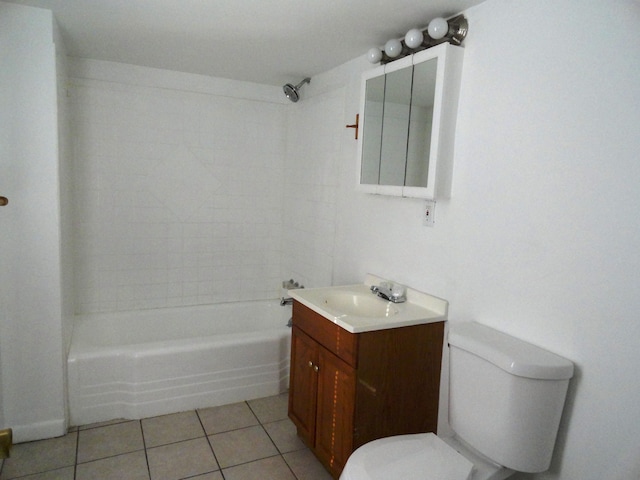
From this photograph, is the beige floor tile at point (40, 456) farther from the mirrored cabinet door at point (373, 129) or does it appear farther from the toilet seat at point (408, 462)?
the mirrored cabinet door at point (373, 129)

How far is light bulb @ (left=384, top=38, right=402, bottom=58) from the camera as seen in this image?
2.14 metres

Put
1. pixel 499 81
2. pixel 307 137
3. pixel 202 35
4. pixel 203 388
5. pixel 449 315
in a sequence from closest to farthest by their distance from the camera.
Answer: pixel 499 81 → pixel 449 315 → pixel 202 35 → pixel 203 388 → pixel 307 137

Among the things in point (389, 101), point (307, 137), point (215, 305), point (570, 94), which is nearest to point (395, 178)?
point (389, 101)

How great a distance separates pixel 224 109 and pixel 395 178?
68.7 inches

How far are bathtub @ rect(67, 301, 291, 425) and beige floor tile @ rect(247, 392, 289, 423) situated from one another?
0.16ft

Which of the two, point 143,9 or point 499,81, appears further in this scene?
point 143,9

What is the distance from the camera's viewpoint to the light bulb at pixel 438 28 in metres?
1.85

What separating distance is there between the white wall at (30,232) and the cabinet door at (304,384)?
Result: 4.07 feet

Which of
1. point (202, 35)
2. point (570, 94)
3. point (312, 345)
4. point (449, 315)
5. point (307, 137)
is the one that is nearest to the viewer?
point (570, 94)

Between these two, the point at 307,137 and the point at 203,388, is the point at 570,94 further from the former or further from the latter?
the point at 203,388

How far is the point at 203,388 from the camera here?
2.71 m

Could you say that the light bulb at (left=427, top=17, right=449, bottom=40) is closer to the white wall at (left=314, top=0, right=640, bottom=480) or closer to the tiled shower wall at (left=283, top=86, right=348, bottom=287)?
the white wall at (left=314, top=0, right=640, bottom=480)

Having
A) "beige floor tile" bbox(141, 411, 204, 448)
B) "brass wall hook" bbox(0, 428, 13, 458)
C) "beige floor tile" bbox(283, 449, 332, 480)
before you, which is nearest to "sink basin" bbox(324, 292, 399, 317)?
"beige floor tile" bbox(283, 449, 332, 480)

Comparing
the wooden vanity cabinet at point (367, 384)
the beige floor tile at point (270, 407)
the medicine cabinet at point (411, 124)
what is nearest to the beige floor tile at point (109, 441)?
the beige floor tile at point (270, 407)
